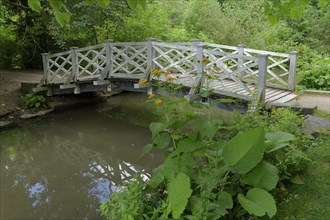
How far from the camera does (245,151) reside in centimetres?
266

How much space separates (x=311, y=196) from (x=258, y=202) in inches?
39.2

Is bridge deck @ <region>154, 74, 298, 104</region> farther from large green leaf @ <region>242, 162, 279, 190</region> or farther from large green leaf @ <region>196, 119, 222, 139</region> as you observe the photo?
large green leaf @ <region>242, 162, 279, 190</region>

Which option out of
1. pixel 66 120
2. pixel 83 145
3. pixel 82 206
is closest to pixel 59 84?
pixel 66 120

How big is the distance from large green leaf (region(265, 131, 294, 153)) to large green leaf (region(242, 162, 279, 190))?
304 millimetres

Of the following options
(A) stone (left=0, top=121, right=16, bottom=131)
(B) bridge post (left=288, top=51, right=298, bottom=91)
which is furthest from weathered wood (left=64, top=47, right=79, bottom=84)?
(B) bridge post (left=288, top=51, right=298, bottom=91)

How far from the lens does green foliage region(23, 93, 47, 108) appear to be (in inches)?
409

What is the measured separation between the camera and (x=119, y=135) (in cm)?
866

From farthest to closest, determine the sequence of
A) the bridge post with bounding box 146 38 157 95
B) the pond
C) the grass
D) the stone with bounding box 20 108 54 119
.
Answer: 1. the stone with bounding box 20 108 54 119
2. the bridge post with bounding box 146 38 157 95
3. the pond
4. the grass

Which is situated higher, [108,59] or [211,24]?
[211,24]

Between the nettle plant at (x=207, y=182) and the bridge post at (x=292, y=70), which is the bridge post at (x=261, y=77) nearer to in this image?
the bridge post at (x=292, y=70)

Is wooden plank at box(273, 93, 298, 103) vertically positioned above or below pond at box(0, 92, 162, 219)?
above

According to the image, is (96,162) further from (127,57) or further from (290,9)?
(290,9)

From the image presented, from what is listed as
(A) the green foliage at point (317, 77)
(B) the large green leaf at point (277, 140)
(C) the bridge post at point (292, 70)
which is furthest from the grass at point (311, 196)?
(A) the green foliage at point (317, 77)

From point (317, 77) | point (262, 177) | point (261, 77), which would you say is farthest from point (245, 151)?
point (317, 77)
